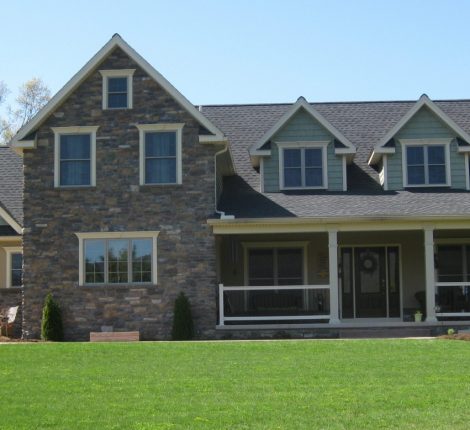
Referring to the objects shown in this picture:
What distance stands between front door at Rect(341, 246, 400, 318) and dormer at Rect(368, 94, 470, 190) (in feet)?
7.30

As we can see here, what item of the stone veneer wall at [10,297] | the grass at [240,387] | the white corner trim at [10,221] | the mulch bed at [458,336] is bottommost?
the grass at [240,387]

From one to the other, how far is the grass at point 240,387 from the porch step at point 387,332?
354 centimetres

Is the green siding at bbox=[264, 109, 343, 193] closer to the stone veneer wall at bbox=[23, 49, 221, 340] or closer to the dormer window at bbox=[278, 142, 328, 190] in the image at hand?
the dormer window at bbox=[278, 142, 328, 190]

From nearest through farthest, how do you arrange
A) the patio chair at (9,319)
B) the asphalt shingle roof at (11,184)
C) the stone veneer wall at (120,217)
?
the stone veneer wall at (120,217)
the patio chair at (9,319)
the asphalt shingle roof at (11,184)

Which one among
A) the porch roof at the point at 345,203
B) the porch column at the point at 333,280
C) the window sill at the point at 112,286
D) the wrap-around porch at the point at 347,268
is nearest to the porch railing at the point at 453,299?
the wrap-around porch at the point at 347,268

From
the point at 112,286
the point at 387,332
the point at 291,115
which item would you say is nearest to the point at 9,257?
the point at 112,286

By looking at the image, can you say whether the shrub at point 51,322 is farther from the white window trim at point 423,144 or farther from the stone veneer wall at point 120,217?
the white window trim at point 423,144

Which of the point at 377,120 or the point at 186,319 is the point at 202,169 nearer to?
the point at 186,319

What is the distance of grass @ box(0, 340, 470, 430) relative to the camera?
10.0 m

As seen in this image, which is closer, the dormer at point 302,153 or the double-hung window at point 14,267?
the dormer at point 302,153

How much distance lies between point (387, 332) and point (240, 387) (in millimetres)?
10302

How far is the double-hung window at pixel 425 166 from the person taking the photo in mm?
24406

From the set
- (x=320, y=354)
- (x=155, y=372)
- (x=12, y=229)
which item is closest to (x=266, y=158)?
(x=12, y=229)

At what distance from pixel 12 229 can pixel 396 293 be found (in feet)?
36.9
